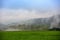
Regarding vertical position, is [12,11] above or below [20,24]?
above

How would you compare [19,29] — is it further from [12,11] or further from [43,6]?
[43,6]

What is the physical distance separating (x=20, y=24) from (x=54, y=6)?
1.93 ft

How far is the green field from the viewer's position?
1.60 metres

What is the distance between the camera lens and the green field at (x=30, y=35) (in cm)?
160

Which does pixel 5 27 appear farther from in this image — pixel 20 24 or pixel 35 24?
pixel 35 24

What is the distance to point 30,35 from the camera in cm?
161

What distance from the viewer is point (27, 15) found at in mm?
1627

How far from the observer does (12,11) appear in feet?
5.36

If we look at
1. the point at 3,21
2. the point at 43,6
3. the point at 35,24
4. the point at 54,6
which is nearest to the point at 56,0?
the point at 54,6

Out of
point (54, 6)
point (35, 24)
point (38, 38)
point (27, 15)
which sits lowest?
point (38, 38)

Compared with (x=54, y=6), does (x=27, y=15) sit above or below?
below

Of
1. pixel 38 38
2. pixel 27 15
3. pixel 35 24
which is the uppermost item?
pixel 27 15

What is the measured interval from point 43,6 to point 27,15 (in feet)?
0.93

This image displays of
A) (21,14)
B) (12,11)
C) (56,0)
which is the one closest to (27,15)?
(21,14)
